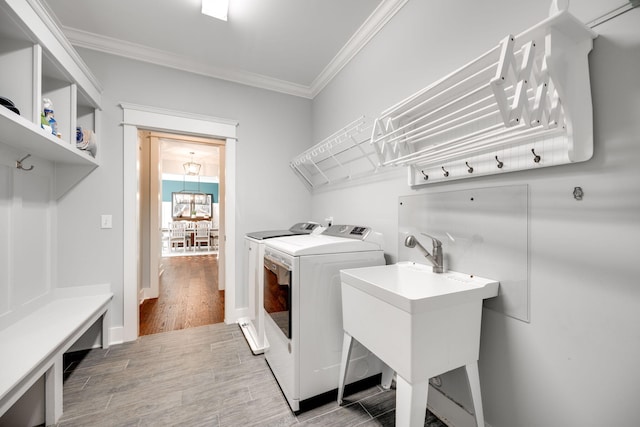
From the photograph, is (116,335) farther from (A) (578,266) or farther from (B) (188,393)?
(A) (578,266)

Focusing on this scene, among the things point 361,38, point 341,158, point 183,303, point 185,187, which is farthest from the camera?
point 185,187

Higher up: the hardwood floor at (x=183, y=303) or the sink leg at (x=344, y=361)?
the sink leg at (x=344, y=361)

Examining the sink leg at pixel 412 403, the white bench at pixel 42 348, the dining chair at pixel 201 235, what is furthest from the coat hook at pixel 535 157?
the dining chair at pixel 201 235

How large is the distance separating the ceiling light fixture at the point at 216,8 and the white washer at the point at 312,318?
5.71 ft

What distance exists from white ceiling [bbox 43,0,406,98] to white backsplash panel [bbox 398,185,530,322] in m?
1.43

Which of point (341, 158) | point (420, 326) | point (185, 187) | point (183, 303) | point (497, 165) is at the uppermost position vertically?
point (185, 187)

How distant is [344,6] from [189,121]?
171cm

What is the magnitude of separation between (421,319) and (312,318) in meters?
0.73

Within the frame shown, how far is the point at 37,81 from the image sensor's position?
4.25 ft

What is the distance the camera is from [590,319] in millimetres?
874

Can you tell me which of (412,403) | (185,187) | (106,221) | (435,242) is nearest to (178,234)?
(185,187)

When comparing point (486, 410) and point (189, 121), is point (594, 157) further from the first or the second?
point (189, 121)

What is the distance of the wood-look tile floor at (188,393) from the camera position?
1.40 m

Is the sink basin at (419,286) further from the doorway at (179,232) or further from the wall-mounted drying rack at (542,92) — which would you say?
the doorway at (179,232)
